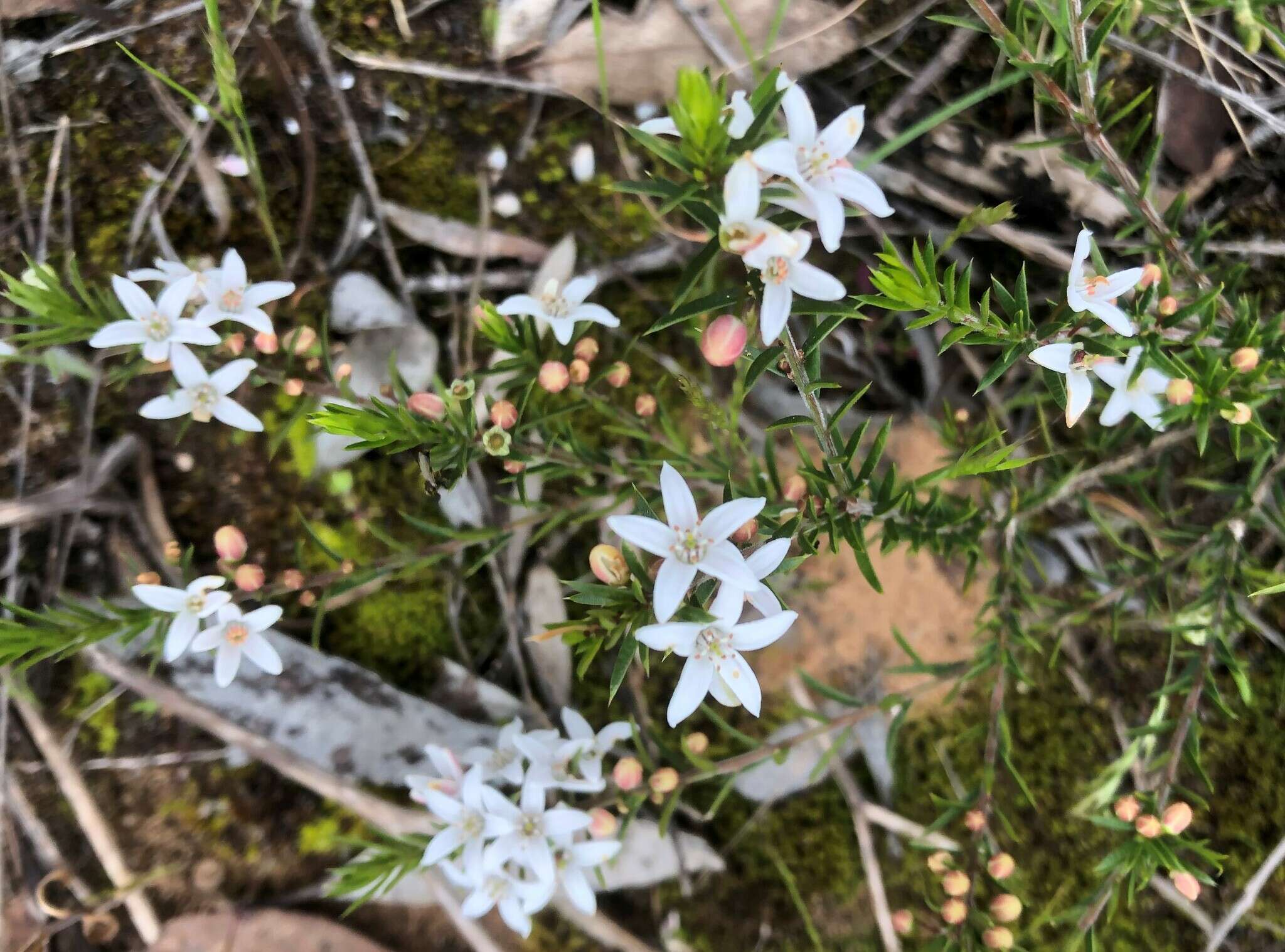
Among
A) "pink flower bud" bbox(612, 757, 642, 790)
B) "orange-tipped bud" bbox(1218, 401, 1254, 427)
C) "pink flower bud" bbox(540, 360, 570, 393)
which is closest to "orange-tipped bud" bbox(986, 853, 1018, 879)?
"pink flower bud" bbox(612, 757, 642, 790)

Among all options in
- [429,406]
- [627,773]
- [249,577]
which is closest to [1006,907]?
[627,773]

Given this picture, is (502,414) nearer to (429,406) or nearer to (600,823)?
(429,406)

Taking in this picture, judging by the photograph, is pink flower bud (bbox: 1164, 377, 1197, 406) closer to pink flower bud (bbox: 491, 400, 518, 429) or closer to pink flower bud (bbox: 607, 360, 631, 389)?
pink flower bud (bbox: 607, 360, 631, 389)

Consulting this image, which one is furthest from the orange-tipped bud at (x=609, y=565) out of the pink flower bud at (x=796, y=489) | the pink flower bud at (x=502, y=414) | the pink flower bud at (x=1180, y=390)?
the pink flower bud at (x=1180, y=390)

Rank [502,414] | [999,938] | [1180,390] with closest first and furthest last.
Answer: [1180,390]
[502,414]
[999,938]

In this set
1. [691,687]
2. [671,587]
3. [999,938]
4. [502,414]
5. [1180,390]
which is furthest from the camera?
[999,938]
